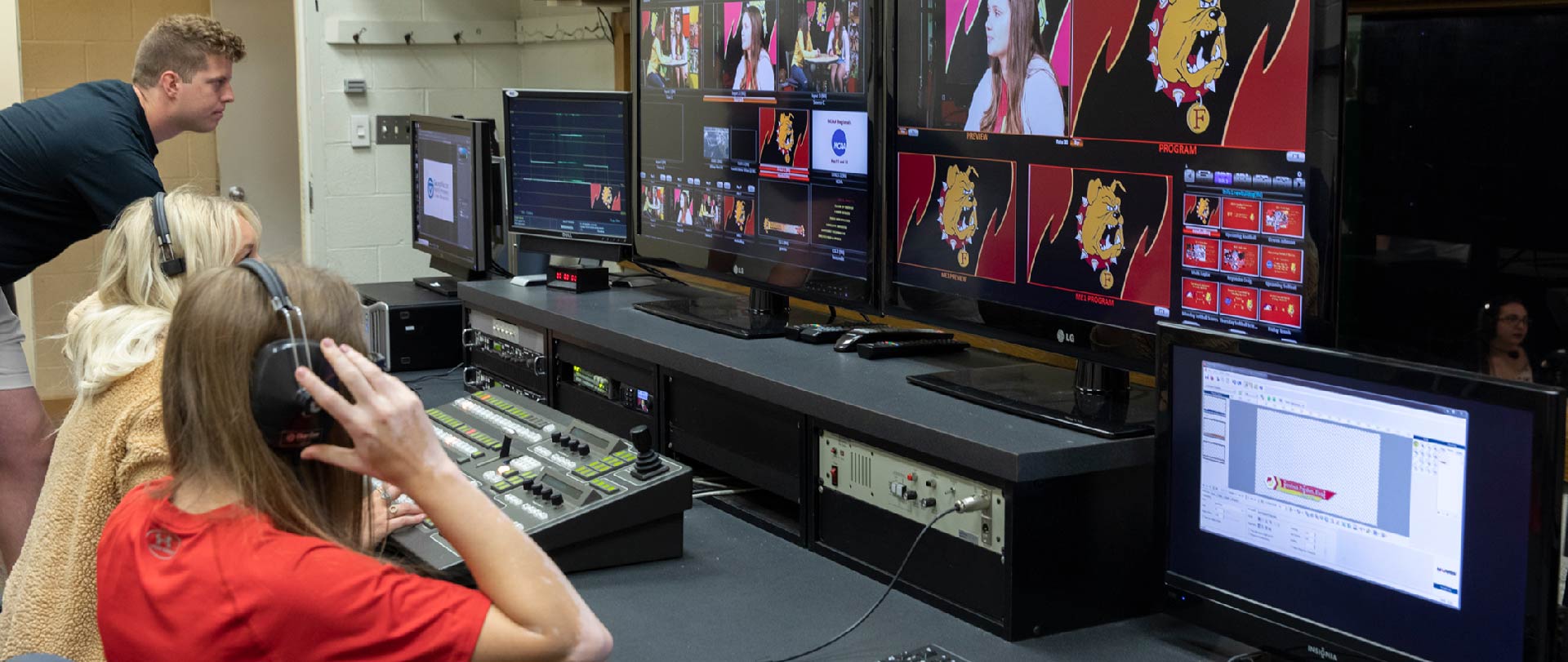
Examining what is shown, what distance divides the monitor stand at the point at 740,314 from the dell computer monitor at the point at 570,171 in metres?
0.30

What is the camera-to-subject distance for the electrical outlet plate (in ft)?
14.9

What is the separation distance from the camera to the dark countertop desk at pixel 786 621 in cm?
154

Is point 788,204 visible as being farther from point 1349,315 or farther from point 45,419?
point 45,419

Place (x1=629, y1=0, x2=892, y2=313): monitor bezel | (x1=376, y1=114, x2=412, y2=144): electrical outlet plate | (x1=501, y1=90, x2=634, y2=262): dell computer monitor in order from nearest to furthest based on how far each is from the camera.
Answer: (x1=629, y1=0, x2=892, y2=313): monitor bezel → (x1=501, y1=90, x2=634, y2=262): dell computer monitor → (x1=376, y1=114, x2=412, y2=144): electrical outlet plate

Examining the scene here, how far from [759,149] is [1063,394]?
754mm

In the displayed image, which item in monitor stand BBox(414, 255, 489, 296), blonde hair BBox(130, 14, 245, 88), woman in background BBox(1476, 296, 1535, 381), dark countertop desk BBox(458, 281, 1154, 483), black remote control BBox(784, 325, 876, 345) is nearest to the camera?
dark countertop desk BBox(458, 281, 1154, 483)

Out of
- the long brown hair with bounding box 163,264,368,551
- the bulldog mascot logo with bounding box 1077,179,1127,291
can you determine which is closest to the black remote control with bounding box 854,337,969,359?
the bulldog mascot logo with bounding box 1077,179,1127,291

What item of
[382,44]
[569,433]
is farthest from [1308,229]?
[382,44]

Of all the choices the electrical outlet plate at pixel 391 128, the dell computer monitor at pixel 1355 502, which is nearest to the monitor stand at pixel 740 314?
the dell computer monitor at pixel 1355 502

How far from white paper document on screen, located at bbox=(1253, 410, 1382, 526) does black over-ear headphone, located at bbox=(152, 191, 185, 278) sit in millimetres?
1397

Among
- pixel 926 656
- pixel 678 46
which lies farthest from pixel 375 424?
pixel 678 46

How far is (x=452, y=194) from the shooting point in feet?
10.9

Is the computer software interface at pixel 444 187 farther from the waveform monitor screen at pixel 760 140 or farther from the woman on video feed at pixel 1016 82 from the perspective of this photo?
the woman on video feed at pixel 1016 82

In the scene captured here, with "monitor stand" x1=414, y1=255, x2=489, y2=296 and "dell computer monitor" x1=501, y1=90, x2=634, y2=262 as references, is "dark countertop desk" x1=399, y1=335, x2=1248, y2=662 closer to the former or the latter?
"dell computer monitor" x1=501, y1=90, x2=634, y2=262
